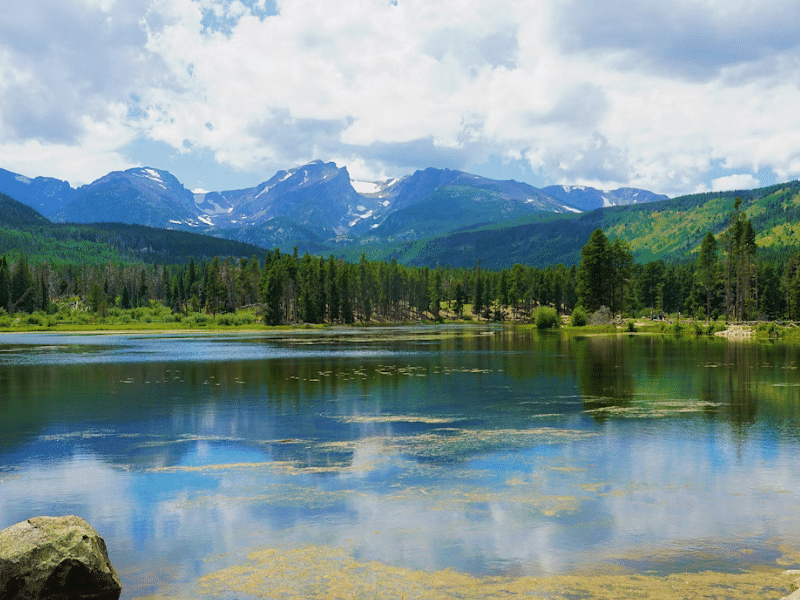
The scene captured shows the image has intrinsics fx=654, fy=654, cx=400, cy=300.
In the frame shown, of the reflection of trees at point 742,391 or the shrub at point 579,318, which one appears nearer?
the reflection of trees at point 742,391

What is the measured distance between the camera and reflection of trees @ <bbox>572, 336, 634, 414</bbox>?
36094 millimetres

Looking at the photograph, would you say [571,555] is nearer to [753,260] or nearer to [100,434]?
[100,434]

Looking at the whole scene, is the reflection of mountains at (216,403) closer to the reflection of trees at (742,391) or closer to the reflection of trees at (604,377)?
the reflection of trees at (604,377)

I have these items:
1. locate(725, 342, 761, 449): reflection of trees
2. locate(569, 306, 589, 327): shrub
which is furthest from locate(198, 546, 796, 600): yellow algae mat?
locate(569, 306, 589, 327): shrub

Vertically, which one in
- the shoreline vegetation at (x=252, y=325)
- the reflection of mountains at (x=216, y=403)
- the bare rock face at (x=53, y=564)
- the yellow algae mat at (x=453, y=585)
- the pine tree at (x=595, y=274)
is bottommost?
the yellow algae mat at (x=453, y=585)

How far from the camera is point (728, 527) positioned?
15000 mm

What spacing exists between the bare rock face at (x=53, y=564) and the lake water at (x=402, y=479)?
2.60 ft

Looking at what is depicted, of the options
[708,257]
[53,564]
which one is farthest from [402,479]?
[708,257]

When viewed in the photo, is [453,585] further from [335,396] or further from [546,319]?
[546,319]

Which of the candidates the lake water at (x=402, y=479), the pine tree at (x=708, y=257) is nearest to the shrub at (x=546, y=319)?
the pine tree at (x=708, y=257)

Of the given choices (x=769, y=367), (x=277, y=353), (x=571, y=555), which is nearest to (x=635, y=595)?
(x=571, y=555)

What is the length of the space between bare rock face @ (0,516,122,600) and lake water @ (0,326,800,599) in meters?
0.79

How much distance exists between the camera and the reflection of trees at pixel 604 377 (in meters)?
36.1

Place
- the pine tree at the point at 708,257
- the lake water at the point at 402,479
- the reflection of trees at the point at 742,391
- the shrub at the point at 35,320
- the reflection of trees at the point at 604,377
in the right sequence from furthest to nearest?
the shrub at the point at 35,320 < the pine tree at the point at 708,257 < the reflection of trees at the point at 604,377 < the reflection of trees at the point at 742,391 < the lake water at the point at 402,479
